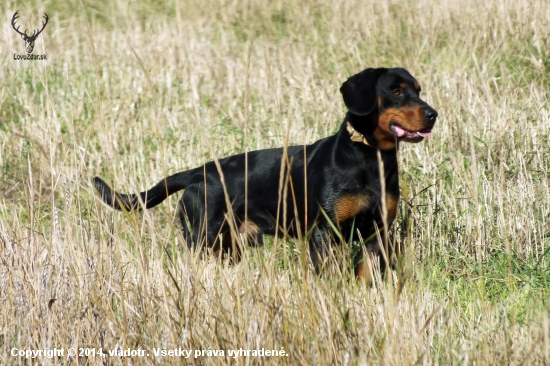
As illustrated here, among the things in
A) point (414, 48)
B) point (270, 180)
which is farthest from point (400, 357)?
point (414, 48)

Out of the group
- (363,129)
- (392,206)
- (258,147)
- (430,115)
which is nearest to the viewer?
(430,115)

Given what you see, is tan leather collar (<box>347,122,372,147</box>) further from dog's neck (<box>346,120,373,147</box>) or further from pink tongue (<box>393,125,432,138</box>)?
pink tongue (<box>393,125,432,138</box>)

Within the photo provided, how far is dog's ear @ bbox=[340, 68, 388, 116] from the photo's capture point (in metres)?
3.93

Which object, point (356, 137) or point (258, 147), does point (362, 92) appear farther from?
point (258, 147)

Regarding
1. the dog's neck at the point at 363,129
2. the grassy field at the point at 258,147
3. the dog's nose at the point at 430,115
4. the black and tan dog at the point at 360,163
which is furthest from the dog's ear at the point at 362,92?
the grassy field at the point at 258,147

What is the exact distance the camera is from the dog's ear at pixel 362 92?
155 inches

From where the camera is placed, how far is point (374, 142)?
399 cm

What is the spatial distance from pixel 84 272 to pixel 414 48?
15.2ft

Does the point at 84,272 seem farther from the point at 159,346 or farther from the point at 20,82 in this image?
the point at 20,82

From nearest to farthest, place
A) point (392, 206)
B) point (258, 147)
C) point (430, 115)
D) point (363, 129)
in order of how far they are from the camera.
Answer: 1. point (430, 115)
2. point (392, 206)
3. point (363, 129)
4. point (258, 147)

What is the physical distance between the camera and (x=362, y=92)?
13.1 ft

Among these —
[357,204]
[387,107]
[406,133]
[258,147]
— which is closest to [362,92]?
[387,107]

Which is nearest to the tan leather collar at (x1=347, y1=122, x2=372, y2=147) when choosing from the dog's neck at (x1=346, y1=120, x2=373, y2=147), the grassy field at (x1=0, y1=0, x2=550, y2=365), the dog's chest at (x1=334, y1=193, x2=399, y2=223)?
the dog's neck at (x1=346, y1=120, x2=373, y2=147)

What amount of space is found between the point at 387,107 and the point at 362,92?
0.16m
